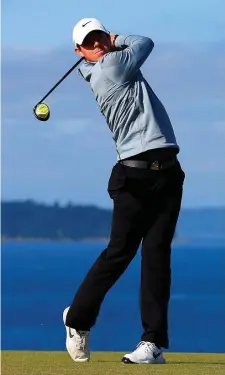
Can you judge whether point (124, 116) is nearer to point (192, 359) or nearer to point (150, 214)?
point (150, 214)

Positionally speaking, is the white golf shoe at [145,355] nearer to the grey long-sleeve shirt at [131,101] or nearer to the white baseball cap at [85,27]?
the grey long-sleeve shirt at [131,101]

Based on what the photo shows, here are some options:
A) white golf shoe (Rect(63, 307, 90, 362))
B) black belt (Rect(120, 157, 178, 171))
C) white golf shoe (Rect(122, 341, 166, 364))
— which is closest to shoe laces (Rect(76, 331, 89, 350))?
white golf shoe (Rect(63, 307, 90, 362))

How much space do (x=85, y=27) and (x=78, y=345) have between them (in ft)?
6.06

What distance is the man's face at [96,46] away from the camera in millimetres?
6176

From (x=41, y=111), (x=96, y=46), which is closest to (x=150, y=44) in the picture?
(x=96, y=46)

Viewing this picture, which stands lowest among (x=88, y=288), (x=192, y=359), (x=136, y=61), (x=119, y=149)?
(x=192, y=359)

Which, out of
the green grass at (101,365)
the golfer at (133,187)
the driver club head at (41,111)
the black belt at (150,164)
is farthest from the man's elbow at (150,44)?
the green grass at (101,365)

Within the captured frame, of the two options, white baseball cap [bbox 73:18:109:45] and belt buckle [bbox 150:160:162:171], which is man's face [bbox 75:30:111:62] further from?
belt buckle [bbox 150:160:162:171]

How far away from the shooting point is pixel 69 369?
5.74 meters

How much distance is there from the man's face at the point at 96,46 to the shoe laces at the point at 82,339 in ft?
5.25

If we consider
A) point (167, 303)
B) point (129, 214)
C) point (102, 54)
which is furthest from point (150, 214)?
point (102, 54)

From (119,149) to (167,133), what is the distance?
11.4 inches

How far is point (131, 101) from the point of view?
19.8 ft

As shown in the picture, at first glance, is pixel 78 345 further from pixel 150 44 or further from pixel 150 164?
pixel 150 44
